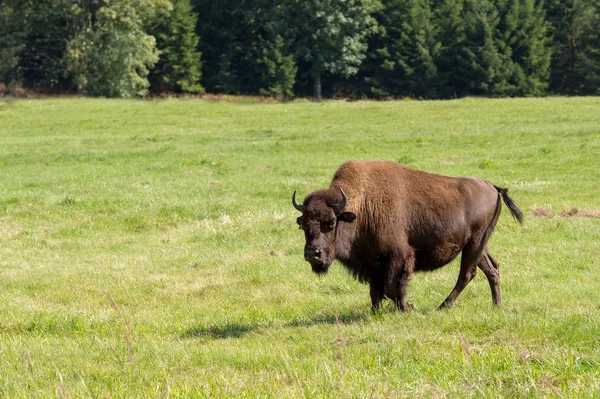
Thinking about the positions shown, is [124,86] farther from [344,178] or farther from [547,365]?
[547,365]

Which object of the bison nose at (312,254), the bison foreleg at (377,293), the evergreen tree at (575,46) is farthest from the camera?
the evergreen tree at (575,46)

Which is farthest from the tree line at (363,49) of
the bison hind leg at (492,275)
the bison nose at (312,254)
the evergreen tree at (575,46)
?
the bison nose at (312,254)

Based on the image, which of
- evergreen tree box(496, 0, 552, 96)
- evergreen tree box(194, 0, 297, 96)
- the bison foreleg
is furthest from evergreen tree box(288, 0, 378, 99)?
the bison foreleg

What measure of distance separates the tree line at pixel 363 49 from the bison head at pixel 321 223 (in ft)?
190

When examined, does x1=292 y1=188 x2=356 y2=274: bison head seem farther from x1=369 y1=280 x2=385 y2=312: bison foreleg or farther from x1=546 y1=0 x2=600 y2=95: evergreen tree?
x1=546 y1=0 x2=600 y2=95: evergreen tree

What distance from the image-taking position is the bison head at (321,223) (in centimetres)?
887

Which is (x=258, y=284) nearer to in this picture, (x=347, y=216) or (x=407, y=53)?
(x=347, y=216)

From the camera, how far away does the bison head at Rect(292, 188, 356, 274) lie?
8867 millimetres

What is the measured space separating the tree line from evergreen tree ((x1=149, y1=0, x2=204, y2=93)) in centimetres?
11

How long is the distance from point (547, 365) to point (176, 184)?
58.8 ft

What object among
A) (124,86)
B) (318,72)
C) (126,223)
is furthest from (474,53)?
(126,223)

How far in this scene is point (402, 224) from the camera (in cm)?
973

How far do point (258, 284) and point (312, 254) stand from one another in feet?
11.3

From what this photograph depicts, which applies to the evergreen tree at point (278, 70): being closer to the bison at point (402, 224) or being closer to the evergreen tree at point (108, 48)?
the evergreen tree at point (108, 48)
